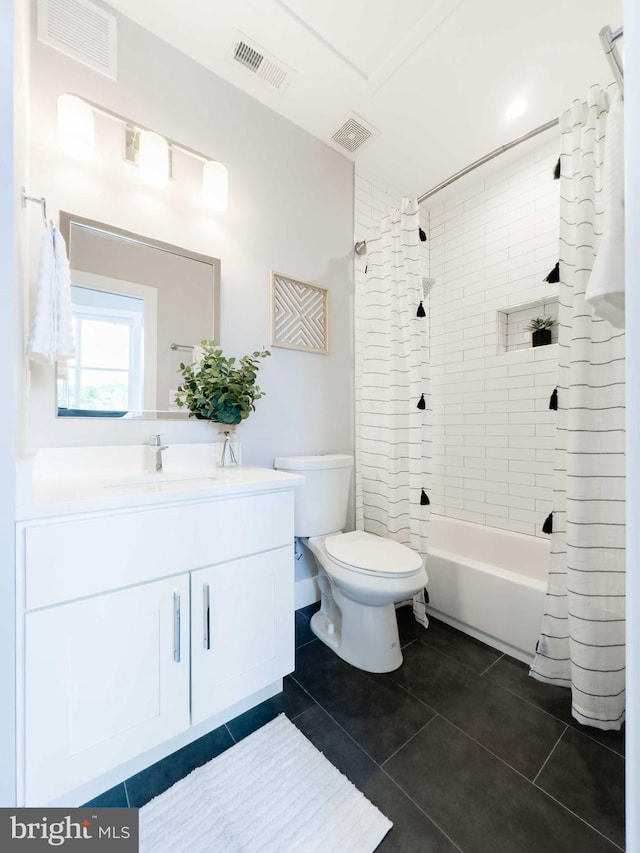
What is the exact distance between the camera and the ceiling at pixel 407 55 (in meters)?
1.38

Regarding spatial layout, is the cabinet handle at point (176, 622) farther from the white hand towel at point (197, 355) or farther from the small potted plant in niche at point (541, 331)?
the small potted plant in niche at point (541, 331)

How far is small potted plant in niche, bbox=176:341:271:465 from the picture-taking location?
1.46 metres

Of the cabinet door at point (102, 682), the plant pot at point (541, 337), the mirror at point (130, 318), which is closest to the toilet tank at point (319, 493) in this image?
the mirror at point (130, 318)

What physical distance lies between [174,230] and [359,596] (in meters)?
1.78

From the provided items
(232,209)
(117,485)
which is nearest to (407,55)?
(232,209)

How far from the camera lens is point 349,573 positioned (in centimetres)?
142

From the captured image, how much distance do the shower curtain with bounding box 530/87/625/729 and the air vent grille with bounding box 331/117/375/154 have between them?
1.09 metres

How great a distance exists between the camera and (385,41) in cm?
150

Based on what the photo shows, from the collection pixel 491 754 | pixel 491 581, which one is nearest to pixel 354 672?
pixel 491 754

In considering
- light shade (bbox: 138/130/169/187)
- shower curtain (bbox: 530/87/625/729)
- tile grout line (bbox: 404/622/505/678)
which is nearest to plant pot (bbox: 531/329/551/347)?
shower curtain (bbox: 530/87/625/729)

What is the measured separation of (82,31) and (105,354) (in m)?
1.21

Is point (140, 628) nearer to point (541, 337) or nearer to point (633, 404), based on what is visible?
point (633, 404)

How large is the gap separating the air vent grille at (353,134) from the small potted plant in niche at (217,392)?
152 centimetres

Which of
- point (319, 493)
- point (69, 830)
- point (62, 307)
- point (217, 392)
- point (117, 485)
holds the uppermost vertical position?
point (62, 307)
